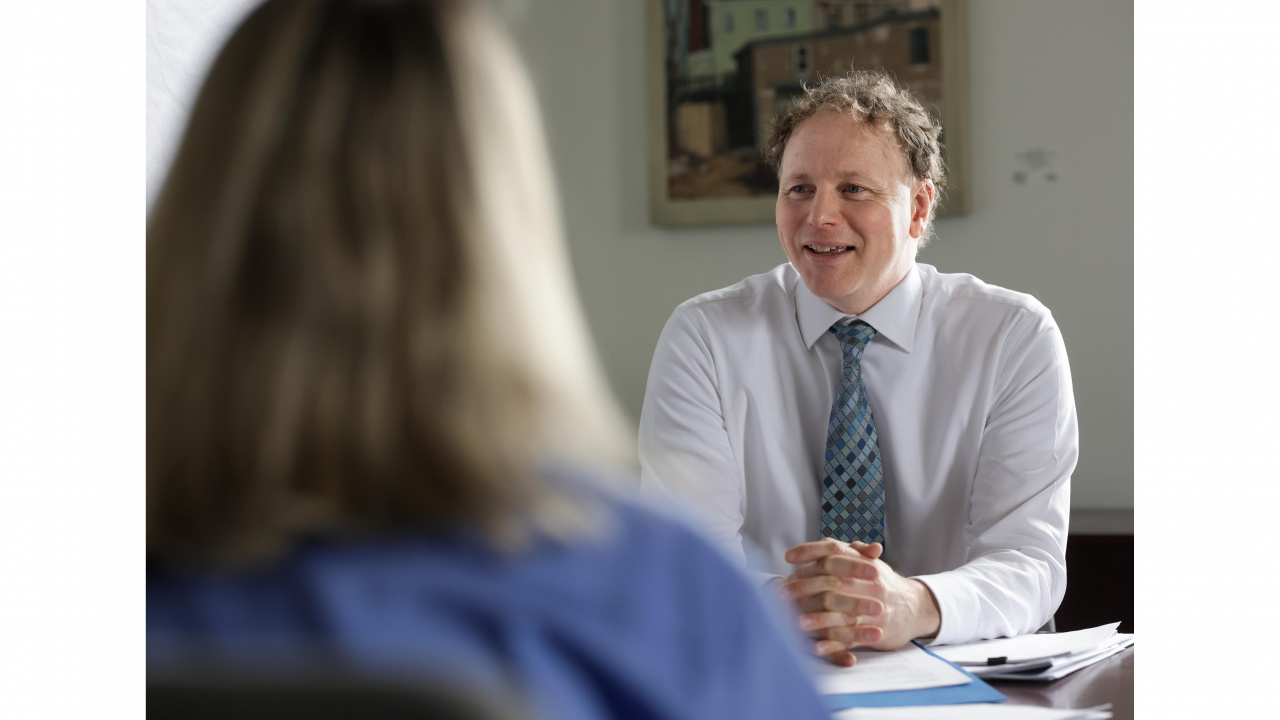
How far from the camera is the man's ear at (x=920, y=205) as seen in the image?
156cm

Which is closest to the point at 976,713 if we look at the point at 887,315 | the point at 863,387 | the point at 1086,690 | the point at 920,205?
the point at 1086,690

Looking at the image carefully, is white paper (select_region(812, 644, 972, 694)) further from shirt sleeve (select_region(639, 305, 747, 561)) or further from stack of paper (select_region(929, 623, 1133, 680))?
shirt sleeve (select_region(639, 305, 747, 561))

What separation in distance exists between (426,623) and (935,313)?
50.1 inches

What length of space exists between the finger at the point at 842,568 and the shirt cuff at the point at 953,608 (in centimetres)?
5

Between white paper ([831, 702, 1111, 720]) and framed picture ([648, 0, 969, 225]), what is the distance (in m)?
1.64

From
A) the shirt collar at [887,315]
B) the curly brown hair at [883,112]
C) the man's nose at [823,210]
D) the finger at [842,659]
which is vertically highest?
the curly brown hair at [883,112]

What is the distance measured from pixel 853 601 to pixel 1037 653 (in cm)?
18

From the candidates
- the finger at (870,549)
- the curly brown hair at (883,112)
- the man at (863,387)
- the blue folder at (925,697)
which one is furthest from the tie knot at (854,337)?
the blue folder at (925,697)

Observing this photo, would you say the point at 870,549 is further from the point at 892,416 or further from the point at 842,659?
the point at 892,416

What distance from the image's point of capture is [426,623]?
366 millimetres

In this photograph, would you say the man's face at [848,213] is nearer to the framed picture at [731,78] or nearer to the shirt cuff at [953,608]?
the shirt cuff at [953,608]

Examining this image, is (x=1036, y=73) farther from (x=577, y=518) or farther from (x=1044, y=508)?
(x=577, y=518)

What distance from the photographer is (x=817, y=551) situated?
3.34 ft
